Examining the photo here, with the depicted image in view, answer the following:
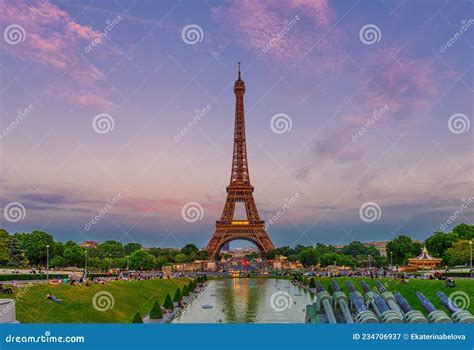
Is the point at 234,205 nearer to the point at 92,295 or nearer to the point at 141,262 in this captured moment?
the point at 141,262

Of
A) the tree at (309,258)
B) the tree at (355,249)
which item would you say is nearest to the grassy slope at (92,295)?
the tree at (309,258)

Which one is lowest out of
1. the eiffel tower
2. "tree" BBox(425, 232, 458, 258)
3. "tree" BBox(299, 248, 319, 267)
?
"tree" BBox(425, 232, 458, 258)

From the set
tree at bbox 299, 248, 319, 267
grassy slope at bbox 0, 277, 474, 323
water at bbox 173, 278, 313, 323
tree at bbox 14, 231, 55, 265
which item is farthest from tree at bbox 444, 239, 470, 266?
tree at bbox 14, 231, 55, 265

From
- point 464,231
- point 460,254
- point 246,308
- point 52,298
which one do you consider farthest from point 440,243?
point 52,298

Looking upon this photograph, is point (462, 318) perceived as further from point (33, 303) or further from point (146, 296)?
point (146, 296)

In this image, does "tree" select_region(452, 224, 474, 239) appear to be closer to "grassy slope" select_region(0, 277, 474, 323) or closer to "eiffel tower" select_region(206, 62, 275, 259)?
"eiffel tower" select_region(206, 62, 275, 259)

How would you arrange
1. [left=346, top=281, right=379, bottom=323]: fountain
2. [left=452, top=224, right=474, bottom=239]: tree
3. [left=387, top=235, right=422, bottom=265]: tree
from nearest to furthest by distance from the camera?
[left=346, top=281, right=379, bottom=323]: fountain, [left=452, top=224, right=474, bottom=239]: tree, [left=387, top=235, right=422, bottom=265]: tree

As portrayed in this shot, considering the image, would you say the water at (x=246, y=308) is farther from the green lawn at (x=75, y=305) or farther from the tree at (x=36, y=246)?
the tree at (x=36, y=246)
